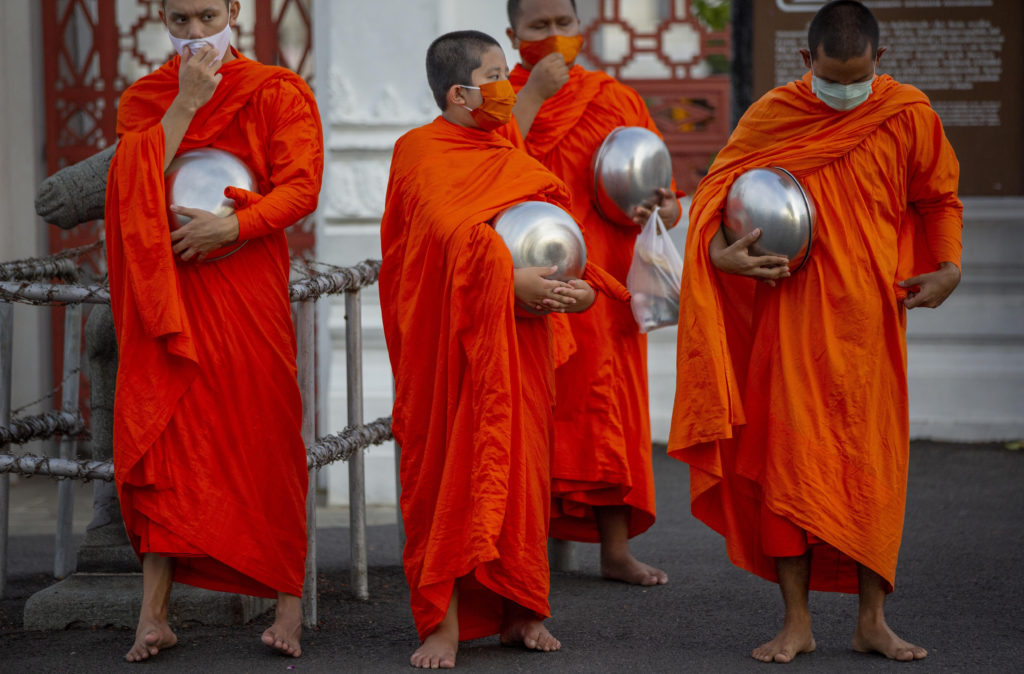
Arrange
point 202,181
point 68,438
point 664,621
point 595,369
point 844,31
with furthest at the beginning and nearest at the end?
point 68,438, point 595,369, point 664,621, point 202,181, point 844,31

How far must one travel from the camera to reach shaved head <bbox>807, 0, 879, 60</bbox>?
3828 millimetres

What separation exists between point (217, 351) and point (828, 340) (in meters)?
1.89

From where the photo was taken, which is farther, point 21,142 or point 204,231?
point 21,142

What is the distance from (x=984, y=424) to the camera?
7.58 metres

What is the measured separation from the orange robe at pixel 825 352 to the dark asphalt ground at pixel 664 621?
352 mm

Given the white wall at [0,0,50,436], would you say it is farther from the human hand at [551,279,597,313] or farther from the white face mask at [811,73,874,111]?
the white face mask at [811,73,874,111]

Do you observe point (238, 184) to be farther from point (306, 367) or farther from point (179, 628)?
point (179, 628)

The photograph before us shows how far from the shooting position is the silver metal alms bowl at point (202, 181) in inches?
158

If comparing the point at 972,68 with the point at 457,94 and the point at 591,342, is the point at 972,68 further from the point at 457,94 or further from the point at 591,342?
the point at 457,94

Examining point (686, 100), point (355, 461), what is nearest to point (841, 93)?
point (355, 461)

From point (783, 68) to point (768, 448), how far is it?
4095 mm

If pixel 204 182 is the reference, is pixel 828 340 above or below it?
below

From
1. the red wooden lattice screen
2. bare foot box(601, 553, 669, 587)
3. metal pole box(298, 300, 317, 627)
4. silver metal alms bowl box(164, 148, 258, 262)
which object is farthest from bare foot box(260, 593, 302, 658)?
the red wooden lattice screen

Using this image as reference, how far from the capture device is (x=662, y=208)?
195 inches
